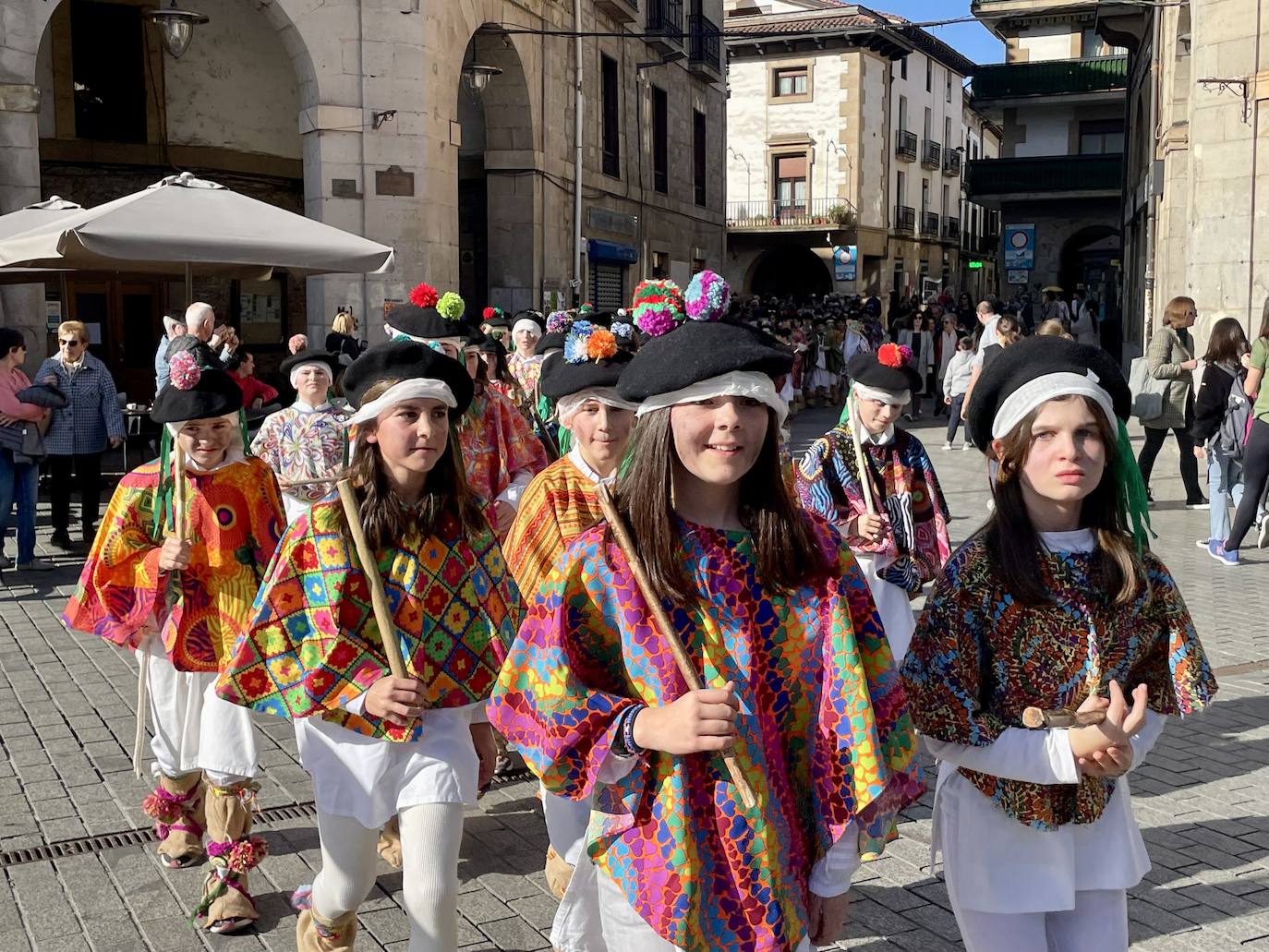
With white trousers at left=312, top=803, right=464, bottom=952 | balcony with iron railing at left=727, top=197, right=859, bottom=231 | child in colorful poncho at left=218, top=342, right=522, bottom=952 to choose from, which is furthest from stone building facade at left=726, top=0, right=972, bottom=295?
white trousers at left=312, top=803, right=464, bottom=952

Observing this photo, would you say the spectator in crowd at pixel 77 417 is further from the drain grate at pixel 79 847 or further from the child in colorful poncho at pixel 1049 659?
the child in colorful poncho at pixel 1049 659

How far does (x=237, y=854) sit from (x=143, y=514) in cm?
125

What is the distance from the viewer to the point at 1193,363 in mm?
11406

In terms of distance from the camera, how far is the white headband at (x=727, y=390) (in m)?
2.42

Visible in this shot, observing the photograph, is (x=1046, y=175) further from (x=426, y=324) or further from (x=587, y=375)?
(x=587, y=375)

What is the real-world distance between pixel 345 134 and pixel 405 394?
1473 cm

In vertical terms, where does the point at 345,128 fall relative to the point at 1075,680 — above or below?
above

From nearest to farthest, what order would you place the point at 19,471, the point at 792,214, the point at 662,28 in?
1. the point at 19,471
2. the point at 662,28
3. the point at 792,214

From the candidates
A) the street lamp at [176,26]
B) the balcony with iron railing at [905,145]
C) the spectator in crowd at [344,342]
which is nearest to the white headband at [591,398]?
the spectator in crowd at [344,342]

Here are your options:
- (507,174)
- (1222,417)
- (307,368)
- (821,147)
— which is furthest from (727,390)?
(821,147)

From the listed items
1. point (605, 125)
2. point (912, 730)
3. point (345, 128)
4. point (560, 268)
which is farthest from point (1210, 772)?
point (605, 125)

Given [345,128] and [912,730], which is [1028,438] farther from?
[345,128]

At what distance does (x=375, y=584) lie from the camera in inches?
127

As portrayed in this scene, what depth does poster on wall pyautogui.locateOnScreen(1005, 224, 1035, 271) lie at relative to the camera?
1321 inches
